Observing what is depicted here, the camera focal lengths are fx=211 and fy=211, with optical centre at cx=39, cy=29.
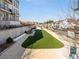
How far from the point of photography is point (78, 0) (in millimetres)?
6539

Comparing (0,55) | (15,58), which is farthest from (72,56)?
(0,55)

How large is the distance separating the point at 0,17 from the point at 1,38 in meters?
14.9

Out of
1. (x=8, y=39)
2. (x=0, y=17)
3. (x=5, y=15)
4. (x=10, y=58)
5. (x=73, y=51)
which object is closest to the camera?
(x=73, y=51)

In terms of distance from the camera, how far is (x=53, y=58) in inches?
605

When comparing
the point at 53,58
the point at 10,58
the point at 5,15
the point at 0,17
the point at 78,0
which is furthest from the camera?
the point at 5,15

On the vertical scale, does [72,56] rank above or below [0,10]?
below

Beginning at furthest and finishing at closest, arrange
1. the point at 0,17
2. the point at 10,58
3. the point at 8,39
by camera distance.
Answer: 1. the point at 0,17
2. the point at 8,39
3. the point at 10,58

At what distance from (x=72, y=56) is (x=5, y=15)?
33316mm

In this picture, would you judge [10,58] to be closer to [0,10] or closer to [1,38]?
[1,38]

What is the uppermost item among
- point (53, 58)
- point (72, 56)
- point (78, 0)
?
point (78, 0)

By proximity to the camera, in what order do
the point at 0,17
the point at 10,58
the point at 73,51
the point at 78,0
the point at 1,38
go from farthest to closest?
1. the point at 0,17
2. the point at 1,38
3. the point at 10,58
4. the point at 73,51
5. the point at 78,0

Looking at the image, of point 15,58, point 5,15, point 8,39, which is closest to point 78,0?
point 15,58

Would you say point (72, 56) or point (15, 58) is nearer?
point (72, 56)

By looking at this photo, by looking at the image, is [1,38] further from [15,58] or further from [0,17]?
[0,17]
